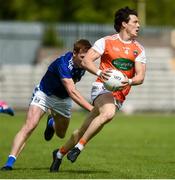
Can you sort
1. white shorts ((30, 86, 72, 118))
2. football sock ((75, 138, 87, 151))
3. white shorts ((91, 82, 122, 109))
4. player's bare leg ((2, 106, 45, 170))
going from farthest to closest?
white shorts ((30, 86, 72, 118)) → player's bare leg ((2, 106, 45, 170)) → white shorts ((91, 82, 122, 109)) → football sock ((75, 138, 87, 151))

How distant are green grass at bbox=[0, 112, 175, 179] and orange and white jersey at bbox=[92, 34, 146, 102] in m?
1.29

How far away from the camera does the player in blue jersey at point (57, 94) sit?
13594 millimetres

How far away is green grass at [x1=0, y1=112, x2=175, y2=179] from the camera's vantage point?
13.2 metres

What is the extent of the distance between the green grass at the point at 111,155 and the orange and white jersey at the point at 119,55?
50.9 inches

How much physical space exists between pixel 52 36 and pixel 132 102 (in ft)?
47.4

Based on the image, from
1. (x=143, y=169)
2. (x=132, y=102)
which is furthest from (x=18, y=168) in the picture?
(x=132, y=102)

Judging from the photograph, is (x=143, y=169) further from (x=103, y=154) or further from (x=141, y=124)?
(x=141, y=124)

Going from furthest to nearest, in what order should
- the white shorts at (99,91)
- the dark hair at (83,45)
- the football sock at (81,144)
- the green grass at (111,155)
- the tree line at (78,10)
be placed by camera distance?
the tree line at (78,10) < the dark hair at (83,45) < the green grass at (111,155) < the white shorts at (99,91) < the football sock at (81,144)

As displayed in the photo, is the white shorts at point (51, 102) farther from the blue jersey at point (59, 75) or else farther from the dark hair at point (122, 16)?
the dark hair at point (122, 16)

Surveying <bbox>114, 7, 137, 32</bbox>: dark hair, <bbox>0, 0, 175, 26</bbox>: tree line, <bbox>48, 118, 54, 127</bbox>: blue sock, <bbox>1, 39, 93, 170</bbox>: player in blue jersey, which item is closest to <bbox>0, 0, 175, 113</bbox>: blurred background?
<bbox>0, 0, 175, 26</bbox>: tree line

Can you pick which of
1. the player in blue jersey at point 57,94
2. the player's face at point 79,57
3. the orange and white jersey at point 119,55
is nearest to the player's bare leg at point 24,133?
the player in blue jersey at point 57,94

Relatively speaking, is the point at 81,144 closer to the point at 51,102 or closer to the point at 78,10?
the point at 51,102

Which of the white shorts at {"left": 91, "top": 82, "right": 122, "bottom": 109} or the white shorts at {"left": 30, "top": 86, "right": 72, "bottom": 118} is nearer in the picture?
the white shorts at {"left": 91, "top": 82, "right": 122, "bottom": 109}

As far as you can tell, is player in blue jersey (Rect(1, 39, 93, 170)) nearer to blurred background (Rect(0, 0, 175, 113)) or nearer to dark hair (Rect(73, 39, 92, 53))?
dark hair (Rect(73, 39, 92, 53))
